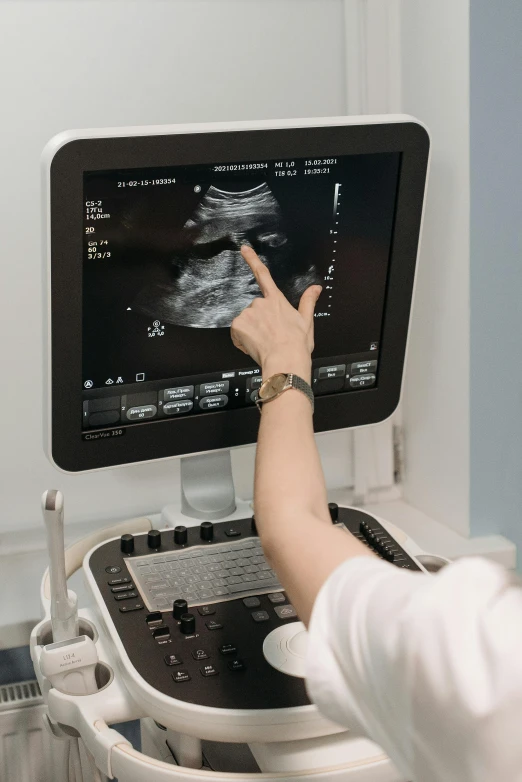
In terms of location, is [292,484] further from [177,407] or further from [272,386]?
[177,407]

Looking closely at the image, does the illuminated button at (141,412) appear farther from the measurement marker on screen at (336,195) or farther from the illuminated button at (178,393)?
the measurement marker on screen at (336,195)

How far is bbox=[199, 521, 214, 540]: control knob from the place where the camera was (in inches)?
53.8

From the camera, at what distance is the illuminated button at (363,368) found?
58.4 inches

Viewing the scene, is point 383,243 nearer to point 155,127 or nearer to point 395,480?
point 155,127

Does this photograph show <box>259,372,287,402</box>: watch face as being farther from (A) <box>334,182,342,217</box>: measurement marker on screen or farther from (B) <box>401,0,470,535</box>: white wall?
(B) <box>401,0,470,535</box>: white wall

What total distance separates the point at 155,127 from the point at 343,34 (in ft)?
2.39

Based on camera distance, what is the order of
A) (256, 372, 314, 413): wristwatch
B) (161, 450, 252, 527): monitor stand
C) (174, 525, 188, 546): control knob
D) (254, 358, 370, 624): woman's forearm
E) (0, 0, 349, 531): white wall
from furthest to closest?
(0, 0, 349, 531): white wall → (161, 450, 252, 527): monitor stand → (174, 525, 188, 546): control knob → (256, 372, 314, 413): wristwatch → (254, 358, 370, 624): woman's forearm

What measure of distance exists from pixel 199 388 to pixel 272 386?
353 millimetres

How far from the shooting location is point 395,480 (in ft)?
6.49

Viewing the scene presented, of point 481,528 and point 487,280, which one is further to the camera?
point 481,528

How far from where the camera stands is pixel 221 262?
1.32 m

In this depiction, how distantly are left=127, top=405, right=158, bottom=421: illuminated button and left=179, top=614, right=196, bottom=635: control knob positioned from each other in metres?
0.32

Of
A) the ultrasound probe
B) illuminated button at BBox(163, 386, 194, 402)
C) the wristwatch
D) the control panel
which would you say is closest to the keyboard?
the control panel

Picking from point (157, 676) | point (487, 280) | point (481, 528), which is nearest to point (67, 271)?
point (157, 676)
